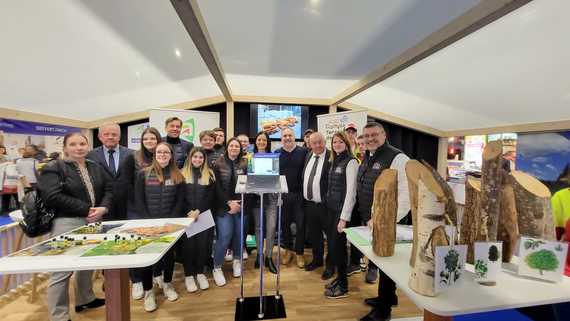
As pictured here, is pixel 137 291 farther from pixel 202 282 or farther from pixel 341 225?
pixel 341 225

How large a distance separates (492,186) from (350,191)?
1.23m

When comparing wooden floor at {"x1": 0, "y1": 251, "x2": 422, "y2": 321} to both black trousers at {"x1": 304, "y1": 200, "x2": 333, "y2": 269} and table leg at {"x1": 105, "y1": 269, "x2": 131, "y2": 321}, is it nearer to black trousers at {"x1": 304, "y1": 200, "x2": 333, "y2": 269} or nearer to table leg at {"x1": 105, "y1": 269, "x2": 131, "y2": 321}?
black trousers at {"x1": 304, "y1": 200, "x2": 333, "y2": 269}

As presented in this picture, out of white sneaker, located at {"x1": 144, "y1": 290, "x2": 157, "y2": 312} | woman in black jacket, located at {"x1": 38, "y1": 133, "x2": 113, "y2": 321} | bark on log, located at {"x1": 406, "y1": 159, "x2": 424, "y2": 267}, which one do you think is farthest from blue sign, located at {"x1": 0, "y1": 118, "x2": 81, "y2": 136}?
bark on log, located at {"x1": 406, "y1": 159, "x2": 424, "y2": 267}

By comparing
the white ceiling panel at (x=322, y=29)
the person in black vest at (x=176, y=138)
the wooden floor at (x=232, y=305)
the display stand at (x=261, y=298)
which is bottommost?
→ the wooden floor at (x=232, y=305)

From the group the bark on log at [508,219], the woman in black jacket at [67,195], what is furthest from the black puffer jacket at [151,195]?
the bark on log at [508,219]

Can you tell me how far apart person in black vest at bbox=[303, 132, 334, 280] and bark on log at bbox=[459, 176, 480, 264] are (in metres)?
1.51

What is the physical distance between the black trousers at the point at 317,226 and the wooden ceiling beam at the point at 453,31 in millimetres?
1655

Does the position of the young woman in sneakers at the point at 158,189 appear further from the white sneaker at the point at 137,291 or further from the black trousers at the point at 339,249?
the black trousers at the point at 339,249

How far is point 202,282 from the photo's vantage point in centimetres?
250

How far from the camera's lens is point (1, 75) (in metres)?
2.23

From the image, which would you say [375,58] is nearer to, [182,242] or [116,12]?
[116,12]

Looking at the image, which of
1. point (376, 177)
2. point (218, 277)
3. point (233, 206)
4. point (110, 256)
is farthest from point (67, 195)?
point (376, 177)

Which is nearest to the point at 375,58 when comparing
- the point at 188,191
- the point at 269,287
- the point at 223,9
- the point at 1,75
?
the point at 223,9

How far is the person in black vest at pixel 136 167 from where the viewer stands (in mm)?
2244
